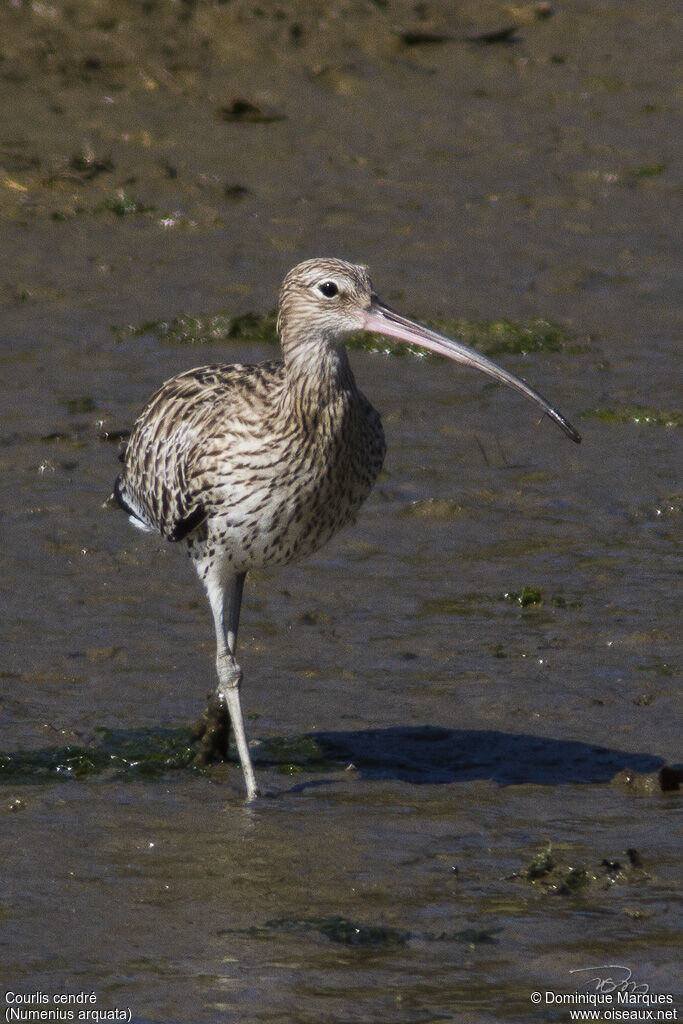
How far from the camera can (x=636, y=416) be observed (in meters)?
8.98

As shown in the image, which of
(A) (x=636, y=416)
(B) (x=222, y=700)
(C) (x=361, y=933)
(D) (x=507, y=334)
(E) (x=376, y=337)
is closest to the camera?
(C) (x=361, y=933)

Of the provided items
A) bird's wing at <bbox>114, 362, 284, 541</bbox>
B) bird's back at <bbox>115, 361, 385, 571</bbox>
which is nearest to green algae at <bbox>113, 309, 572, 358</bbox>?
bird's wing at <bbox>114, 362, 284, 541</bbox>

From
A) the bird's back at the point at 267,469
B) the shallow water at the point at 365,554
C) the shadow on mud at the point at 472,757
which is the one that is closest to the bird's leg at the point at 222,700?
the shallow water at the point at 365,554

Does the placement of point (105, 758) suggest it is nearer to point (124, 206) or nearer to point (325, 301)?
point (325, 301)

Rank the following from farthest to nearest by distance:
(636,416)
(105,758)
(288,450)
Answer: (636,416) < (105,758) < (288,450)

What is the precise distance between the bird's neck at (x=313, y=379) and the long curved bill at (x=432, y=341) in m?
0.17

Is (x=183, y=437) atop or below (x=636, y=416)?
atop

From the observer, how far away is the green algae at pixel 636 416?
8.94 m

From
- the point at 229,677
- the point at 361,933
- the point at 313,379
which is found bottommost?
Answer: the point at 361,933

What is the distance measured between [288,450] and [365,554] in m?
2.12

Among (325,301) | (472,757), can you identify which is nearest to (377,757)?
(472,757)

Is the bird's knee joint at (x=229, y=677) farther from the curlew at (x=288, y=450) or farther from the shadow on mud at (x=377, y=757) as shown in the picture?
the shadow on mud at (x=377, y=757)

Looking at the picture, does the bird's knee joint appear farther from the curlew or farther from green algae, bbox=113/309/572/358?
green algae, bbox=113/309/572/358

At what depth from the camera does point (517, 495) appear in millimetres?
8125
